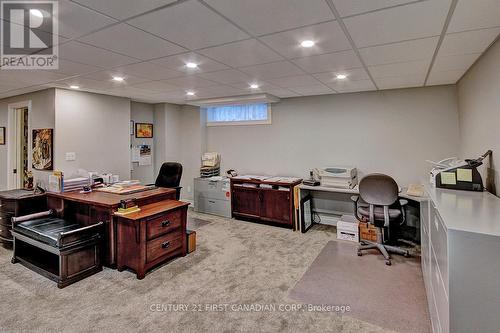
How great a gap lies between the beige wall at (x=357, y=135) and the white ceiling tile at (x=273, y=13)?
2.93m

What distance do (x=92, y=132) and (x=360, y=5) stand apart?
14.3 ft

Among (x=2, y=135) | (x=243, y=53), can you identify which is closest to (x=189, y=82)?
(x=243, y=53)

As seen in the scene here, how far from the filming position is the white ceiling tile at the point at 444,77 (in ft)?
10.2

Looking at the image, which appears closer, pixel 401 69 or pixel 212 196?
pixel 401 69

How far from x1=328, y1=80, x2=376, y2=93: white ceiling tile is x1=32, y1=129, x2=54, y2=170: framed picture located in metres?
4.27

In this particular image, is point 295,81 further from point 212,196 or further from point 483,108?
point 212,196

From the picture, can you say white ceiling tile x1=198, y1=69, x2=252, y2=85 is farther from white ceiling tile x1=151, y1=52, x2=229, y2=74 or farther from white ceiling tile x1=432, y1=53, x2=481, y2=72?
white ceiling tile x1=432, y1=53, x2=481, y2=72

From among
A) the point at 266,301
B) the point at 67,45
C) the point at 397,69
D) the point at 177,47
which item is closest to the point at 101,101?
the point at 67,45

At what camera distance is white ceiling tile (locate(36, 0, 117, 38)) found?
1639 mm

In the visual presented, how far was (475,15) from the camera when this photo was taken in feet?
5.64

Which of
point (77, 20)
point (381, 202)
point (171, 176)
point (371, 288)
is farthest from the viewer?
point (171, 176)

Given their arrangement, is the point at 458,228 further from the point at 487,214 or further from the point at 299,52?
the point at 299,52

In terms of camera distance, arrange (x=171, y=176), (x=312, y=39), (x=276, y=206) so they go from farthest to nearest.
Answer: (x=171, y=176) < (x=276, y=206) < (x=312, y=39)

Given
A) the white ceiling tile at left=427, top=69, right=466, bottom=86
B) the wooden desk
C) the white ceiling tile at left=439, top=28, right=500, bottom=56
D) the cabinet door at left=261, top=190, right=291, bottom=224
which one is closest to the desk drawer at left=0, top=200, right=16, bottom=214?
the wooden desk
